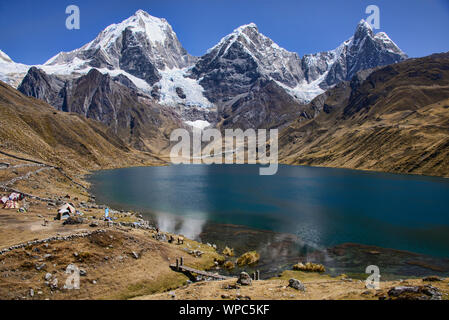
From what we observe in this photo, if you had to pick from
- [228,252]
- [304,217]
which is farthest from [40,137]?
[228,252]

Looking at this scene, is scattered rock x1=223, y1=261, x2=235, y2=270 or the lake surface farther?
the lake surface

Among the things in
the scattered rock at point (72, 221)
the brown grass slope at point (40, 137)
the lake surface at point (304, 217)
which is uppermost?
the brown grass slope at point (40, 137)

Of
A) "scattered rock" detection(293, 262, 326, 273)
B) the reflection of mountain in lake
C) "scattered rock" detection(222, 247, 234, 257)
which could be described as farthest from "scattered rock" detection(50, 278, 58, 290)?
"scattered rock" detection(293, 262, 326, 273)

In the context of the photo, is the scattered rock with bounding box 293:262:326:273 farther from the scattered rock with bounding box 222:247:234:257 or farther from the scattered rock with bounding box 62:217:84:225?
the scattered rock with bounding box 62:217:84:225

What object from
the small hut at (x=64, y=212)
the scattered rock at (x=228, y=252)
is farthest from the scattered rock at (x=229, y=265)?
the small hut at (x=64, y=212)

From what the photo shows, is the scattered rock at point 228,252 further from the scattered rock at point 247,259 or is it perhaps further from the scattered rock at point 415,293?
the scattered rock at point 415,293

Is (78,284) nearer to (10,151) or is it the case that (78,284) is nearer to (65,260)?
(65,260)

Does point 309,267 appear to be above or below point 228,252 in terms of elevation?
below

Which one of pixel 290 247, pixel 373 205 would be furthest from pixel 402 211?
pixel 290 247

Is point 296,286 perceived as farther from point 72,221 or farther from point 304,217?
A: point 304,217
